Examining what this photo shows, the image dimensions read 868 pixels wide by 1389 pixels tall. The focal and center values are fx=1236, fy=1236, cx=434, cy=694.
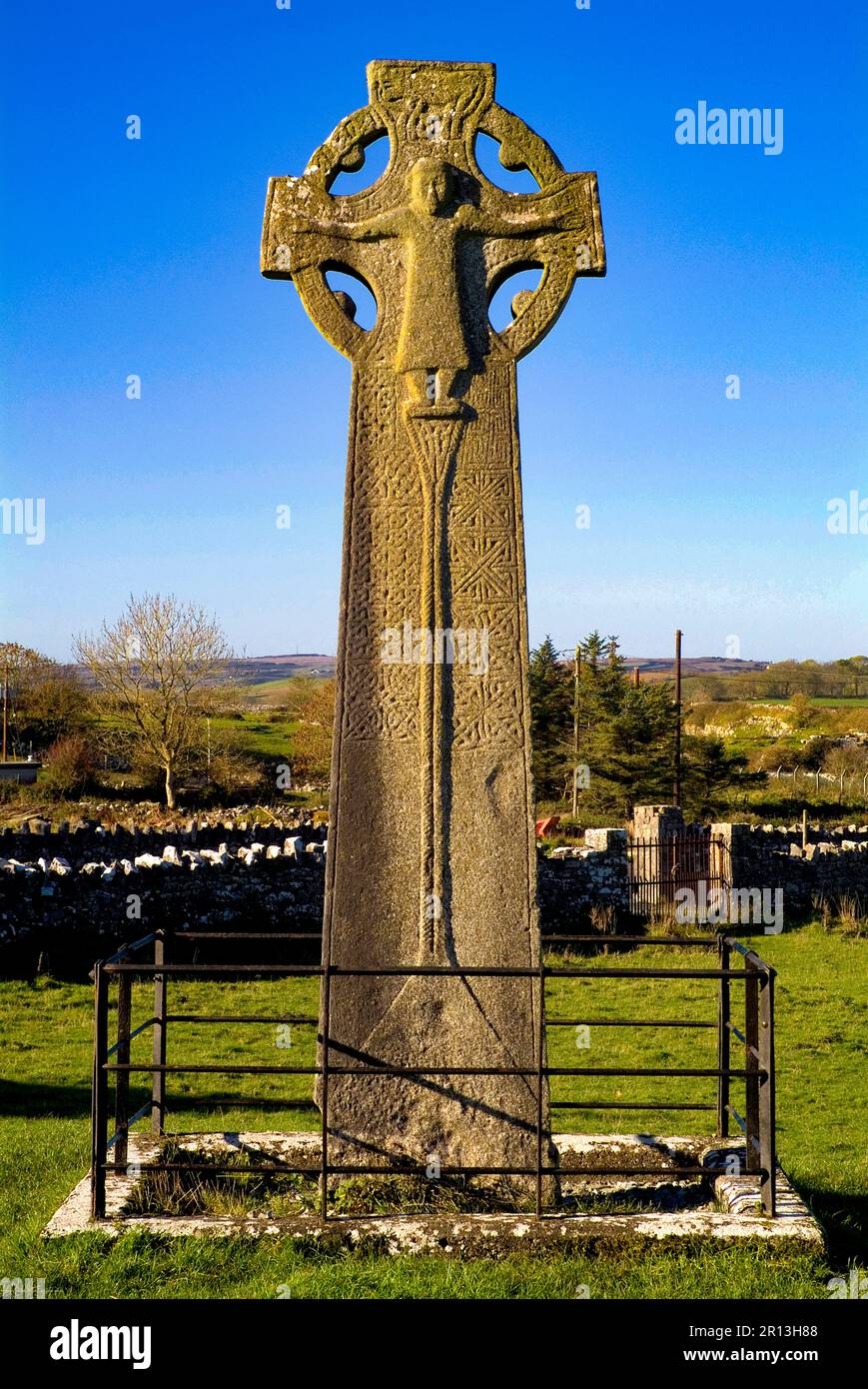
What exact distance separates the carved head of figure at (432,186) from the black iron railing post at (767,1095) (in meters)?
4.04

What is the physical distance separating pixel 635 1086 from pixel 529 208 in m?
7.75

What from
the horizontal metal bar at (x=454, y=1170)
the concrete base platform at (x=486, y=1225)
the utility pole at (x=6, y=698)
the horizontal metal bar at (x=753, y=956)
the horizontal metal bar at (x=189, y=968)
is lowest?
the concrete base platform at (x=486, y=1225)

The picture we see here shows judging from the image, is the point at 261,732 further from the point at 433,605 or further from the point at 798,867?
the point at 433,605

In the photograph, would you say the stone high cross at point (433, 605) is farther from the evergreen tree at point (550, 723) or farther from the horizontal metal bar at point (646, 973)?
the evergreen tree at point (550, 723)

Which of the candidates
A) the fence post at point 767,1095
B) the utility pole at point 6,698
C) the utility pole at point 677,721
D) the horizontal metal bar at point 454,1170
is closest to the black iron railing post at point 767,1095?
the fence post at point 767,1095

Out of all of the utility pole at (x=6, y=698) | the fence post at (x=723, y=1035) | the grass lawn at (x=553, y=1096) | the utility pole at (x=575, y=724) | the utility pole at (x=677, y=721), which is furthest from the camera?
the utility pole at (x=6, y=698)

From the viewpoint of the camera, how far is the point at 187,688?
41.5 meters

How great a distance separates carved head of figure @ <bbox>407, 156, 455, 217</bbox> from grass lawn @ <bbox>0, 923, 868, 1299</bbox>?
446cm

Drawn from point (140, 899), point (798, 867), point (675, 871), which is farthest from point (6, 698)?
point (798, 867)

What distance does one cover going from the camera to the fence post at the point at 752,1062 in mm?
5367

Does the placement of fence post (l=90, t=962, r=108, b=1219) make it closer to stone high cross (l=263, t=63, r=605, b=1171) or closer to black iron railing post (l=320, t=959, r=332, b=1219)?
black iron railing post (l=320, t=959, r=332, b=1219)

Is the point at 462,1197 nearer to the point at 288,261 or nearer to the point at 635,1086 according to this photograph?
the point at 288,261

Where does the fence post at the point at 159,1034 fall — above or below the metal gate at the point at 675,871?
above

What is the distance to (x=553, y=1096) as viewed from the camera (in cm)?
1029
